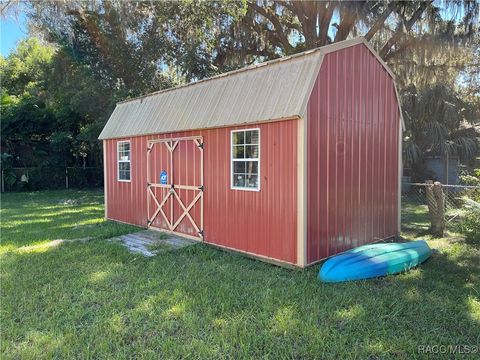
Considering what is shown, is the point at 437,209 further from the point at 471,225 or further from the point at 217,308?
the point at 217,308

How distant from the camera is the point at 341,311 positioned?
365 cm

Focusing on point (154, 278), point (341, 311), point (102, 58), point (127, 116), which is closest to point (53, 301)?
point (154, 278)

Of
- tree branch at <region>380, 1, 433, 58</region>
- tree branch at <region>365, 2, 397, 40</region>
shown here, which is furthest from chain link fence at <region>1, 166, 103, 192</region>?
tree branch at <region>380, 1, 433, 58</region>

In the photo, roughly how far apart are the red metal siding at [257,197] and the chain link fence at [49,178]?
1193cm

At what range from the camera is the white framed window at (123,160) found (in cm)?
880

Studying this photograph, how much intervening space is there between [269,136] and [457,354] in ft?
11.5

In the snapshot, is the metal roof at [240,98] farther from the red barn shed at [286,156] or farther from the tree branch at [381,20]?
the tree branch at [381,20]

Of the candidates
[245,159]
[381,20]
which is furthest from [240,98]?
[381,20]

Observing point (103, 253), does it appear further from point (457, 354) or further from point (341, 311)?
point (457, 354)

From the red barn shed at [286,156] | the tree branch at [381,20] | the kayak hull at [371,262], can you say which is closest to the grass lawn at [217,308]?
the kayak hull at [371,262]

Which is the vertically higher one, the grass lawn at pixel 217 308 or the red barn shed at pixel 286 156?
the red barn shed at pixel 286 156

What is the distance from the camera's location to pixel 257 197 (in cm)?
558

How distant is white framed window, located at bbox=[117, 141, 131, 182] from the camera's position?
880 cm

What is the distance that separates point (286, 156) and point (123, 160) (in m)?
5.23
